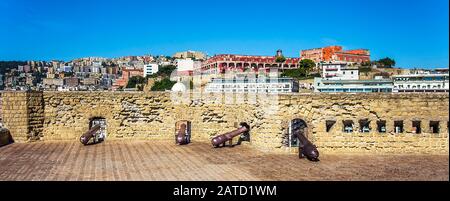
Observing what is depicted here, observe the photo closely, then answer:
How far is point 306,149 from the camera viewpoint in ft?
39.0

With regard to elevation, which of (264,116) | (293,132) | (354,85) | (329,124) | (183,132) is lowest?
(183,132)

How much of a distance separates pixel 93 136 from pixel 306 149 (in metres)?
7.56

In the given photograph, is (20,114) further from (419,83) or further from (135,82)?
(135,82)

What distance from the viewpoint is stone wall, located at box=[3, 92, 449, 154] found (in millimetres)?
13031

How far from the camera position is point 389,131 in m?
13.1

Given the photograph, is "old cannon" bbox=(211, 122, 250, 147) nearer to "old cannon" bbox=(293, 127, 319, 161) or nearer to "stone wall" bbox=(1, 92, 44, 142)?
"old cannon" bbox=(293, 127, 319, 161)

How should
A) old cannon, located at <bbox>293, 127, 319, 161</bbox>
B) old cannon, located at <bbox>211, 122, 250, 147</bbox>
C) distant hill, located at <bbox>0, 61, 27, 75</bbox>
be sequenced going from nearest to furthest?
1. old cannon, located at <bbox>293, 127, 319, 161</bbox>
2. old cannon, located at <bbox>211, 122, 250, 147</bbox>
3. distant hill, located at <bbox>0, 61, 27, 75</bbox>

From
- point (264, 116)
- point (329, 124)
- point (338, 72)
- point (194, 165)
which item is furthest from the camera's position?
point (338, 72)

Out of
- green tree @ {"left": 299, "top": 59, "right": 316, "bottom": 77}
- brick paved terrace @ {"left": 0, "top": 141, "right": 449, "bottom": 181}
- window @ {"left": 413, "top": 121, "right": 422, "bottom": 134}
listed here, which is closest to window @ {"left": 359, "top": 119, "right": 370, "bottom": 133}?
brick paved terrace @ {"left": 0, "top": 141, "right": 449, "bottom": 181}

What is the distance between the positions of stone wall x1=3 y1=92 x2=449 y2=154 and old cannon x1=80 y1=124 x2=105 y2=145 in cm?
40

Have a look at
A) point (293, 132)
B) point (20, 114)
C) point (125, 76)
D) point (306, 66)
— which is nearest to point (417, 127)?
point (293, 132)
